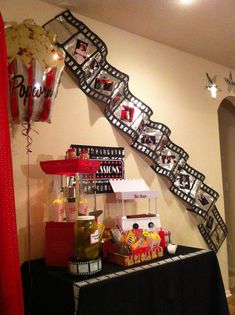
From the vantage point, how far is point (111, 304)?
1610 mm

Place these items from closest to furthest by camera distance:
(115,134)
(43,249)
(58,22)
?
(43,249), (58,22), (115,134)

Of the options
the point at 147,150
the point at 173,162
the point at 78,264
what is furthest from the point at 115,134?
the point at 78,264

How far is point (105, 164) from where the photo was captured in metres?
2.41

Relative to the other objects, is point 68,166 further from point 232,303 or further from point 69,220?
point 232,303

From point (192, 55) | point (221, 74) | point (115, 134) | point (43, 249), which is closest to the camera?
point (43, 249)

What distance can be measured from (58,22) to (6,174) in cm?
127

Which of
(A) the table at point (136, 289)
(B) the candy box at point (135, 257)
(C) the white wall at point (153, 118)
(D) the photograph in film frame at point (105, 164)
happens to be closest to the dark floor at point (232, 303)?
(C) the white wall at point (153, 118)

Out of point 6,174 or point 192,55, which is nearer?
point 6,174

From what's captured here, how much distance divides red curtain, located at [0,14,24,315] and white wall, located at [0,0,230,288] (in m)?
0.53

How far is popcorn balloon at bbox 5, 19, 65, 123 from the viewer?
5.45 ft

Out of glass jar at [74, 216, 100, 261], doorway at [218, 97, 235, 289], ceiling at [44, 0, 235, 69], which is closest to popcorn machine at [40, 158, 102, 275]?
glass jar at [74, 216, 100, 261]

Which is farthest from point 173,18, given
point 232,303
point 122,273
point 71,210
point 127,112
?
point 232,303

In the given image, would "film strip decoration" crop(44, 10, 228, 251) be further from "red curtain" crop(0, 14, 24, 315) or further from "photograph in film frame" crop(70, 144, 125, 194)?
"red curtain" crop(0, 14, 24, 315)

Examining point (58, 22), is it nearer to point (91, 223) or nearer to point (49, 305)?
point (91, 223)
